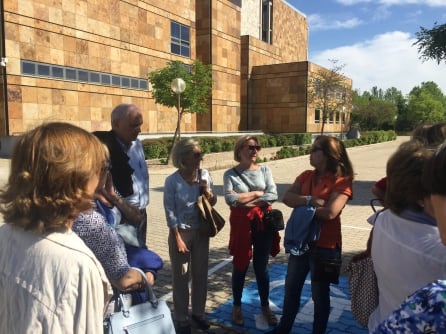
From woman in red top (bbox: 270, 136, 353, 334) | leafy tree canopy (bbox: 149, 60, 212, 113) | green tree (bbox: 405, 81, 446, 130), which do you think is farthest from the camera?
green tree (bbox: 405, 81, 446, 130)

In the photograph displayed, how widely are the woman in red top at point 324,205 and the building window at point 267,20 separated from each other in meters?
43.9

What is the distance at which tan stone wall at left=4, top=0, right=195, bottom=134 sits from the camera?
19562 millimetres

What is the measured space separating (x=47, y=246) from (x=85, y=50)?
2363 centimetres

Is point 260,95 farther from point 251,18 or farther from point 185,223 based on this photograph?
point 185,223

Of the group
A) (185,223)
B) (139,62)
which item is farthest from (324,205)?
(139,62)

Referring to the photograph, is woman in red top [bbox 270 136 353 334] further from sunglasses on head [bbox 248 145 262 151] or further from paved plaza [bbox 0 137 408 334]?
sunglasses on head [bbox 248 145 262 151]

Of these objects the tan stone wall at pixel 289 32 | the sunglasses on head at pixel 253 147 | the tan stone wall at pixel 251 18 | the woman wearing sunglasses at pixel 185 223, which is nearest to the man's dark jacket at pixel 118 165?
the woman wearing sunglasses at pixel 185 223

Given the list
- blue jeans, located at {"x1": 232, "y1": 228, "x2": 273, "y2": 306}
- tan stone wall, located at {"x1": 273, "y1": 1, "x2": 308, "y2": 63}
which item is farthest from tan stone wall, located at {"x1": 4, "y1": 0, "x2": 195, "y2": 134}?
tan stone wall, located at {"x1": 273, "y1": 1, "x2": 308, "y2": 63}

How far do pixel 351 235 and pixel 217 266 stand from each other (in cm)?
289

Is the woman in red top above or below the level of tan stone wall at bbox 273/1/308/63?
below

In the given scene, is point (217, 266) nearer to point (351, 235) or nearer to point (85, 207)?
point (351, 235)

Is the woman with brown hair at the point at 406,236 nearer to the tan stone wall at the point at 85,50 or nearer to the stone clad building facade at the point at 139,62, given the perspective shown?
the stone clad building facade at the point at 139,62

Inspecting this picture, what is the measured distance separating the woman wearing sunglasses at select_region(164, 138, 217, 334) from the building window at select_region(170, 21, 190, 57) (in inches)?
1078

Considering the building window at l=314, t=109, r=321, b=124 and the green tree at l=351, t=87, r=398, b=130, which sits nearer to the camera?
the building window at l=314, t=109, r=321, b=124
